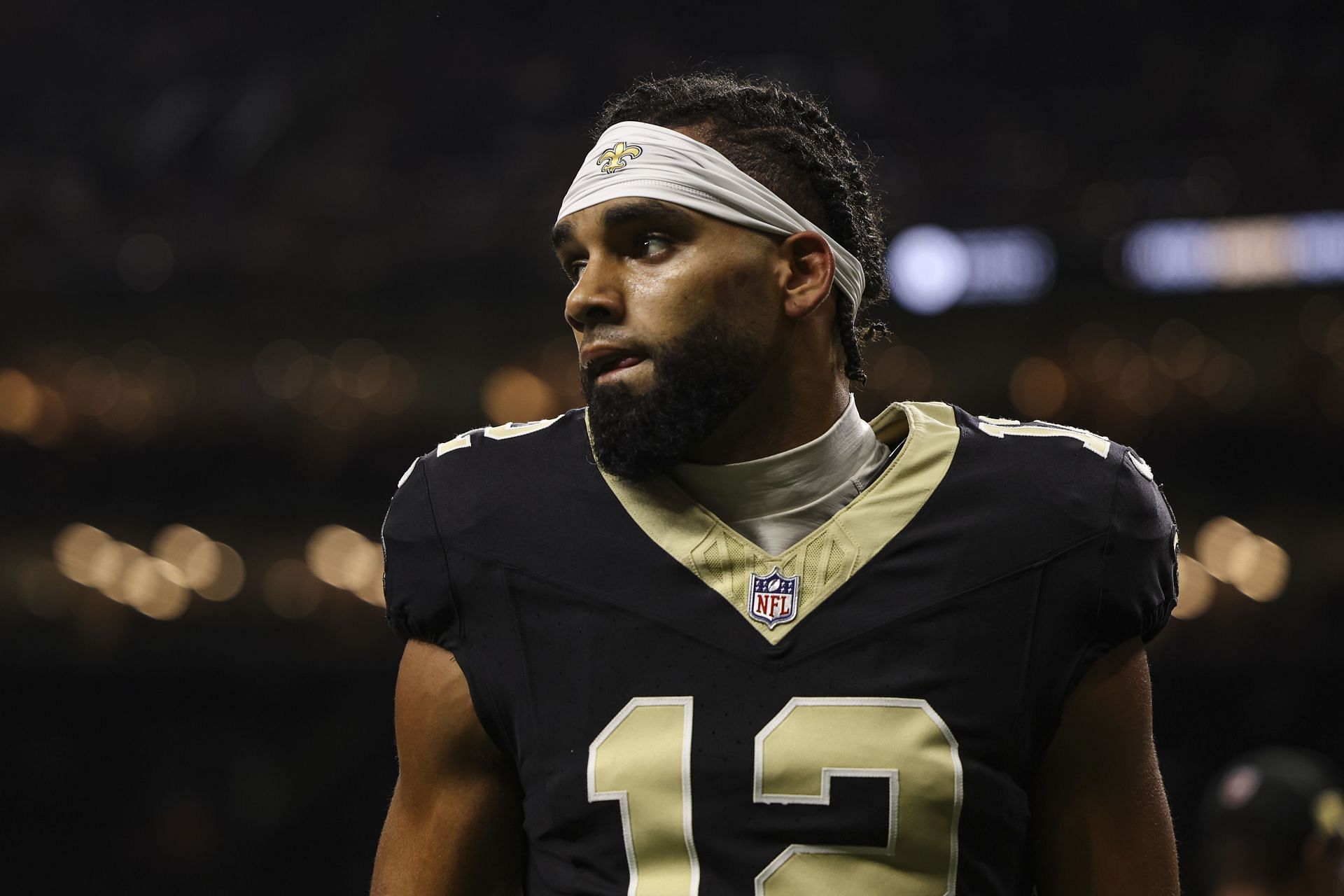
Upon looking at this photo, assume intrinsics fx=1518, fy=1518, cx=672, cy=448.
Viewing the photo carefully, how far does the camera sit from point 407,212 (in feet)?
41.7

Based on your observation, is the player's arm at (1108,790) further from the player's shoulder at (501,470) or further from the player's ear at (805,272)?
the player's shoulder at (501,470)

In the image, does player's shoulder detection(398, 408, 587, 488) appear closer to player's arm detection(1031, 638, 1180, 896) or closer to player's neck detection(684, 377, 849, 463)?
player's neck detection(684, 377, 849, 463)

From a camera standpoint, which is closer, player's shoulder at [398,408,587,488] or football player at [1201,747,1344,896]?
player's shoulder at [398,408,587,488]

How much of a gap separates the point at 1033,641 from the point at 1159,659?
11.0m

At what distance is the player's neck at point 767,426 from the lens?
5.45ft

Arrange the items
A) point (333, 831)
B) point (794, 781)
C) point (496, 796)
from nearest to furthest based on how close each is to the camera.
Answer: point (794, 781) → point (496, 796) → point (333, 831)

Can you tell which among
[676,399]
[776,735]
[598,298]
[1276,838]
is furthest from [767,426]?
[1276,838]

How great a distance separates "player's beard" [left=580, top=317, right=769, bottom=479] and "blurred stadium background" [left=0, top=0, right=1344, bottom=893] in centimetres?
933

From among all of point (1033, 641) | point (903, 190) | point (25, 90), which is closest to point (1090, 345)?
point (903, 190)

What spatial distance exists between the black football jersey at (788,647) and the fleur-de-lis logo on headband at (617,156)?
321mm

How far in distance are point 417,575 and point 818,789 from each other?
48 cm

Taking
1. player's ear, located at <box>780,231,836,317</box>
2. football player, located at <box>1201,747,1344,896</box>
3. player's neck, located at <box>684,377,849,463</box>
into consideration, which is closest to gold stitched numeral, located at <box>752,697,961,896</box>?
player's neck, located at <box>684,377,849,463</box>

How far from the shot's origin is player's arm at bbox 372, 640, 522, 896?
62.5 inches

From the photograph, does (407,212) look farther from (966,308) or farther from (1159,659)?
(1159,659)
